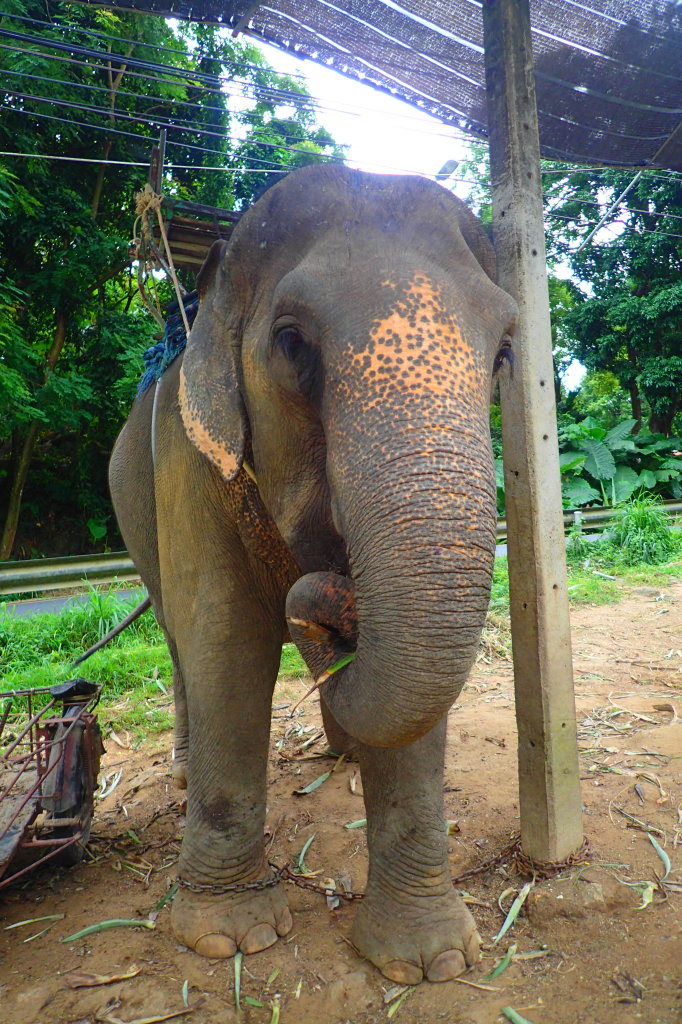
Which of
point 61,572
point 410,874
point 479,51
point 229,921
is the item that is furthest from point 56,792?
point 61,572

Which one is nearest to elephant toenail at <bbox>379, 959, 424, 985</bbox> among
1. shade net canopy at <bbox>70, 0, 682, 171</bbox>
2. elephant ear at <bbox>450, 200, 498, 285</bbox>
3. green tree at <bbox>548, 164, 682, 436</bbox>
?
elephant ear at <bbox>450, 200, 498, 285</bbox>

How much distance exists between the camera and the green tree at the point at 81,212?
11.2m

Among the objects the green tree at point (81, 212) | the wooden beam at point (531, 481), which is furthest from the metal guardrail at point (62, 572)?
the wooden beam at point (531, 481)

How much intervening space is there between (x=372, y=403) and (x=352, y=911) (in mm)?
2015

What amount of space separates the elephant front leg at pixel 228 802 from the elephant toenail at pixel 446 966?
22.6 inches

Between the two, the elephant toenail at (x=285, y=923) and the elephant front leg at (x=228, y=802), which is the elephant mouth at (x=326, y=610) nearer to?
the elephant front leg at (x=228, y=802)

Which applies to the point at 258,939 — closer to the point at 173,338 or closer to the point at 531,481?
the point at 531,481

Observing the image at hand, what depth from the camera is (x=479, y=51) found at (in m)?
4.02

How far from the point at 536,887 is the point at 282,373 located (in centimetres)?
211

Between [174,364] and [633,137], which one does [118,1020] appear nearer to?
[174,364]

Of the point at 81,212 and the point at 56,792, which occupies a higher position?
the point at 81,212

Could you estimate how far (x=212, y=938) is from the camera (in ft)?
8.25

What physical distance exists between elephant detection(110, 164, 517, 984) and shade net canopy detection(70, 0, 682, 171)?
2288 mm

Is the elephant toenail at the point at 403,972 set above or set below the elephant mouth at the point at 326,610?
below
